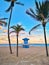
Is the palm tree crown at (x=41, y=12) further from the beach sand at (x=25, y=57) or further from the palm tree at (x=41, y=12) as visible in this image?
the beach sand at (x=25, y=57)

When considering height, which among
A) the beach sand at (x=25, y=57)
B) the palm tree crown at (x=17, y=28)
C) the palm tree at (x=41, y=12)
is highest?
the palm tree at (x=41, y=12)

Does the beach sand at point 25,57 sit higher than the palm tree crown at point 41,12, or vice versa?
the palm tree crown at point 41,12

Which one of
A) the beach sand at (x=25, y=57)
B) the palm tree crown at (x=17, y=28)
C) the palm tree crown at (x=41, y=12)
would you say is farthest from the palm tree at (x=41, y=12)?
the beach sand at (x=25, y=57)

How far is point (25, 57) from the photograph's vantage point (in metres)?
7.04

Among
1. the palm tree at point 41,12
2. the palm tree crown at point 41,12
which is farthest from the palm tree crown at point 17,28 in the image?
the palm tree crown at point 41,12

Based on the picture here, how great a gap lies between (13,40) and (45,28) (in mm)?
1210

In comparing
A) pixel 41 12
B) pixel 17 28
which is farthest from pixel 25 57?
pixel 41 12

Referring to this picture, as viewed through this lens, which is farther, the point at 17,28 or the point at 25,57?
the point at 17,28

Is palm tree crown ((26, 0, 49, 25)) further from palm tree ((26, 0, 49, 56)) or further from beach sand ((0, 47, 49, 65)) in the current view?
beach sand ((0, 47, 49, 65))

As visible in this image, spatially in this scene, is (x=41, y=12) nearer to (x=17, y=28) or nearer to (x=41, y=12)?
(x=41, y=12)

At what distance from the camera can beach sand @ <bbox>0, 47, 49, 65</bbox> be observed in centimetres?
696

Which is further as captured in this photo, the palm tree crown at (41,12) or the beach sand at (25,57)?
the palm tree crown at (41,12)

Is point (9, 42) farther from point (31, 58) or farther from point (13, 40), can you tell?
point (31, 58)

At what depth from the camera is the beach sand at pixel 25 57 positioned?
6.96 metres
